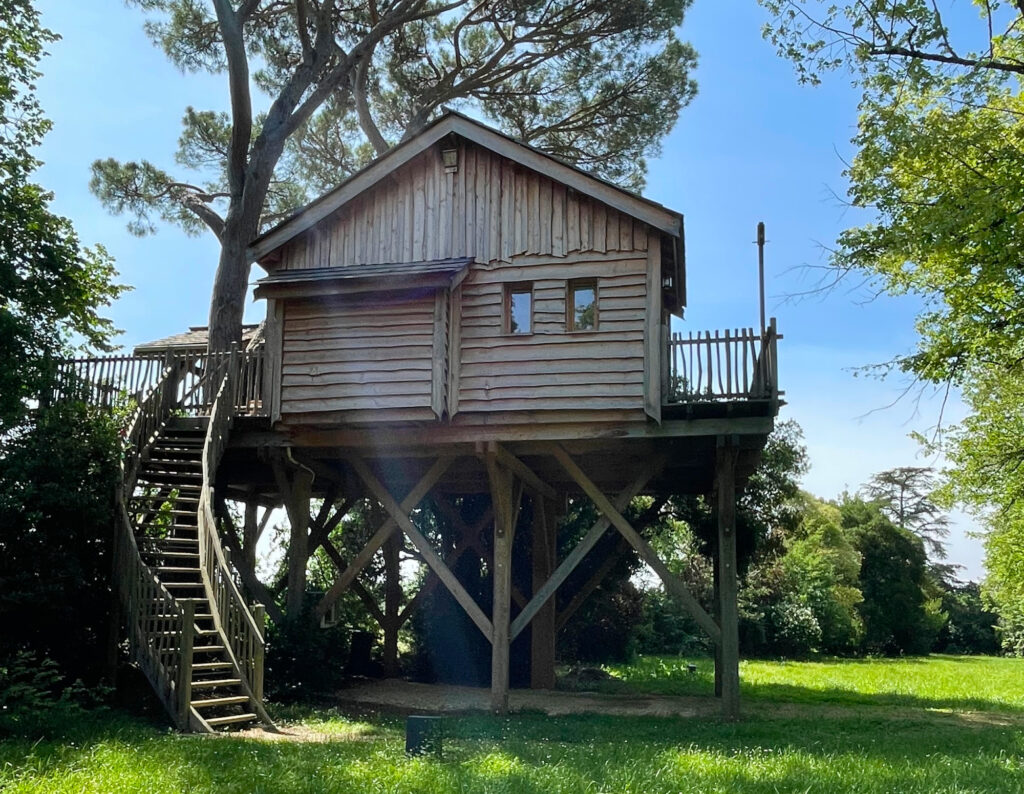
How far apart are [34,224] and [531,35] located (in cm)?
1531

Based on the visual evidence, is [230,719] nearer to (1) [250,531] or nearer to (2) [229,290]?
(1) [250,531]

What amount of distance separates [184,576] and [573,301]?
745 cm

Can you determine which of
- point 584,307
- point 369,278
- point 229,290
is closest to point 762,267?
point 584,307

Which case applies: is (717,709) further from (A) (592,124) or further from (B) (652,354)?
(A) (592,124)

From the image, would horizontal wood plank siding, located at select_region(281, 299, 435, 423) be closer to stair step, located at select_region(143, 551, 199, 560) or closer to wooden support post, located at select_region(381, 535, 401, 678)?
stair step, located at select_region(143, 551, 199, 560)

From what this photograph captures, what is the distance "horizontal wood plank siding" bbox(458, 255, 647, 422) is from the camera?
48.9 ft

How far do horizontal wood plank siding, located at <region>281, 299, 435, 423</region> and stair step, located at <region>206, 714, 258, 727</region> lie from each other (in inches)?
197

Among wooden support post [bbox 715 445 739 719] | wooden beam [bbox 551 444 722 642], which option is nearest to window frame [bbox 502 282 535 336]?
wooden beam [bbox 551 444 722 642]

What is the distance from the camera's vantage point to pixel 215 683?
40.5ft

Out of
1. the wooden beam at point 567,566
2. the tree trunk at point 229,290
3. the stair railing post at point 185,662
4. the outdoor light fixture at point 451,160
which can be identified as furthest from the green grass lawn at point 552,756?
the tree trunk at point 229,290

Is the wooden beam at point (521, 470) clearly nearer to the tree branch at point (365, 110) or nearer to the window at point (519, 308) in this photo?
the window at point (519, 308)

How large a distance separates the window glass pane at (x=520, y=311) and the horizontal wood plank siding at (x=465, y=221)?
0.63 meters

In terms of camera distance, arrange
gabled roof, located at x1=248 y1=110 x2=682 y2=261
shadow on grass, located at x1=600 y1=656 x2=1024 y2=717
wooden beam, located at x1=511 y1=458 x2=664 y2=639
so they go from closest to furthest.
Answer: gabled roof, located at x1=248 y1=110 x2=682 y2=261, wooden beam, located at x1=511 y1=458 x2=664 y2=639, shadow on grass, located at x1=600 y1=656 x2=1024 y2=717

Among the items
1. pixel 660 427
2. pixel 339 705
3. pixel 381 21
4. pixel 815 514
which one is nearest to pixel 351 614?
pixel 339 705
